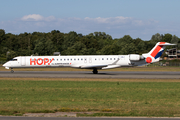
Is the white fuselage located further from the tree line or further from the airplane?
the tree line

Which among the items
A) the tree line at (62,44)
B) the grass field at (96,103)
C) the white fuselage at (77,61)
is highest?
the tree line at (62,44)

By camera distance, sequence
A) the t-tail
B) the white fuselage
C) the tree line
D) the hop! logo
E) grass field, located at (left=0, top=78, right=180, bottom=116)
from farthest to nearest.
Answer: the tree line < the t-tail < the hop! logo < the white fuselage < grass field, located at (left=0, top=78, right=180, bottom=116)

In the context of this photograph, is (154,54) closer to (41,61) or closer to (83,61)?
(83,61)

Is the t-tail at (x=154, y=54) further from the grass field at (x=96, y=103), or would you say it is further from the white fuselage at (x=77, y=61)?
the grass field at (x=96, y=103)

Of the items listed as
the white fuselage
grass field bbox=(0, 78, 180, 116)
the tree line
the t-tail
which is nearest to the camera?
grass field bbox=(0, 78, 180, 116)

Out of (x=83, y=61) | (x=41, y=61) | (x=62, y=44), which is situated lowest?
(x=83, y=61)

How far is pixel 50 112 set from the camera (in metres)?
11.4

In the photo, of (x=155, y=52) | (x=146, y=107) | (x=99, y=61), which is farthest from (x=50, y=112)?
(x=155, y=52)

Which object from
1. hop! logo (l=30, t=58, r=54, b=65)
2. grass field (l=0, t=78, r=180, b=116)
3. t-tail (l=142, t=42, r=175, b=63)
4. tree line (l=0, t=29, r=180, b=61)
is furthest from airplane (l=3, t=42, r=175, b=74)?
tree line (l=0, t=29, r=180, b=61)

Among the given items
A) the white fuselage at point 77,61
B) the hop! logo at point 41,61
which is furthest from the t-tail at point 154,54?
the hop! logo at point 41,61

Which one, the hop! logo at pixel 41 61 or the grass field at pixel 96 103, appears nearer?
the grass field at pixel 96 103

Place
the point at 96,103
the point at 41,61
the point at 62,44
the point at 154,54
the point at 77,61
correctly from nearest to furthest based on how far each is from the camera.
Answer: the point at 96,103, the point at 77,61, the point at 41,61, the point at 154,54, the point at 62,44

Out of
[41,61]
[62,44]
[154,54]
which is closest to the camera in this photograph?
[41,61]

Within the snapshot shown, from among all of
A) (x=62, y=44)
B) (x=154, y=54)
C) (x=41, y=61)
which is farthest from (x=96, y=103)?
(x=62, y=44)
